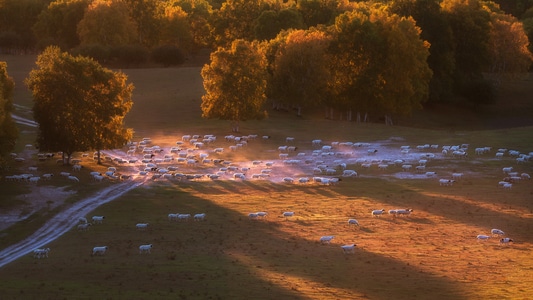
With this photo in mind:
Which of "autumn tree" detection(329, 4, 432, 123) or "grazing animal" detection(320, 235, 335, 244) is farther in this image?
"autumn tree" detection(329, 4, 432, 123)

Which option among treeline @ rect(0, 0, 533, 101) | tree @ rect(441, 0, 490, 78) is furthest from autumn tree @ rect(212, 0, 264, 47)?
tree @ rect(441, 0, 490, 78)

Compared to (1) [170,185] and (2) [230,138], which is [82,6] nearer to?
(2) [230,138]

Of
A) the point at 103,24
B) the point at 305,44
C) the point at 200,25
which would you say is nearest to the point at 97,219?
the point at 305,44

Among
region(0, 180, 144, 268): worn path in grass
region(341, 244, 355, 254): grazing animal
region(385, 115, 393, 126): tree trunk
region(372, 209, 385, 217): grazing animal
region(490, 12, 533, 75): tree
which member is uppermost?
region(490, 12, 533, 75): tree

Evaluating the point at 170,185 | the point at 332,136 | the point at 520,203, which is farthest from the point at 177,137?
the point at 520,203

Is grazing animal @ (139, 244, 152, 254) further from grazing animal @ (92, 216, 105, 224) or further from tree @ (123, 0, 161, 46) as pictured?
tree @ (123, 0, 161, 46)

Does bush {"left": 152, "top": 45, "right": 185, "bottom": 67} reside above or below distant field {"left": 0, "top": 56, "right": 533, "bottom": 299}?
above

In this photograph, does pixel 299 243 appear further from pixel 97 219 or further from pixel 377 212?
pixel 97 219

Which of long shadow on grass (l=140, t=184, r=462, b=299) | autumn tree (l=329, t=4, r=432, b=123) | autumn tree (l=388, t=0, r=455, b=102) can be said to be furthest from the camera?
autumn tree (l=388, t=0, r=455, b=102)
